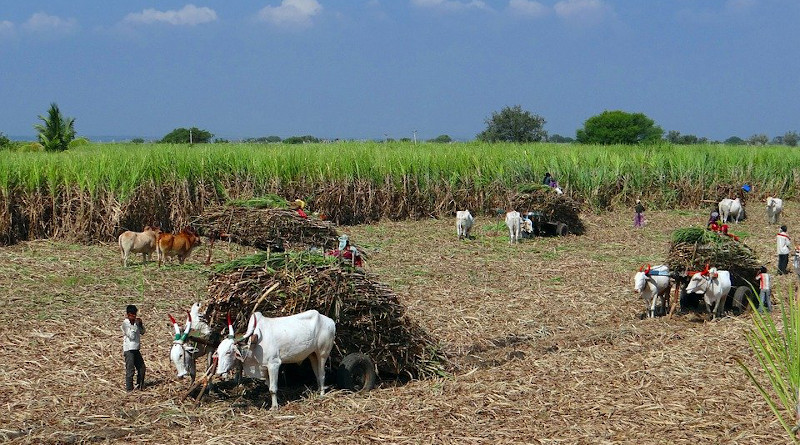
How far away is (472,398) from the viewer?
9180 mm

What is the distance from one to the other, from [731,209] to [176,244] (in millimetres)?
16551

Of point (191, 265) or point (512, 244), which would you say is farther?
point (512, 244)

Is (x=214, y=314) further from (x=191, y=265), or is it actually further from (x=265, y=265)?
(x=191, y=265)

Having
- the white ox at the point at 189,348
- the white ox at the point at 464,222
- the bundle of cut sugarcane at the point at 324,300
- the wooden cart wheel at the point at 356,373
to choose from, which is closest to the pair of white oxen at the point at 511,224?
the white ox at the point at 464,222

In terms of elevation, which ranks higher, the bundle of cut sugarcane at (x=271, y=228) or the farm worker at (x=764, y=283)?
the bundle of cut sugarcane at (x=271, y=228)

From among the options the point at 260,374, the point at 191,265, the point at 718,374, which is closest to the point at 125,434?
the point at 260,374

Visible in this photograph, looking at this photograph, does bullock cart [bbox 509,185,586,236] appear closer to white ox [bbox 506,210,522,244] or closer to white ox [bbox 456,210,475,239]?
white ox [bbox 506,210,522,244]

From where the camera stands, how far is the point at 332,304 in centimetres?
949

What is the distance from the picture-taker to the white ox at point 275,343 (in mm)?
8625

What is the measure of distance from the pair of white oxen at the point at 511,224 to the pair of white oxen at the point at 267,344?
40.1 ft

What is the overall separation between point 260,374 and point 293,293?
0.96m

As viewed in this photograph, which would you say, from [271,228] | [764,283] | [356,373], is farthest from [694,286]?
[271,228]

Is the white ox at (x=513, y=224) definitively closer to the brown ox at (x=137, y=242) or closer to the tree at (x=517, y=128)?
the brown ox at (x=137, y=242)

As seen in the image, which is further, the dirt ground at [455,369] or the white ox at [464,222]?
the white ox at [464,222]
